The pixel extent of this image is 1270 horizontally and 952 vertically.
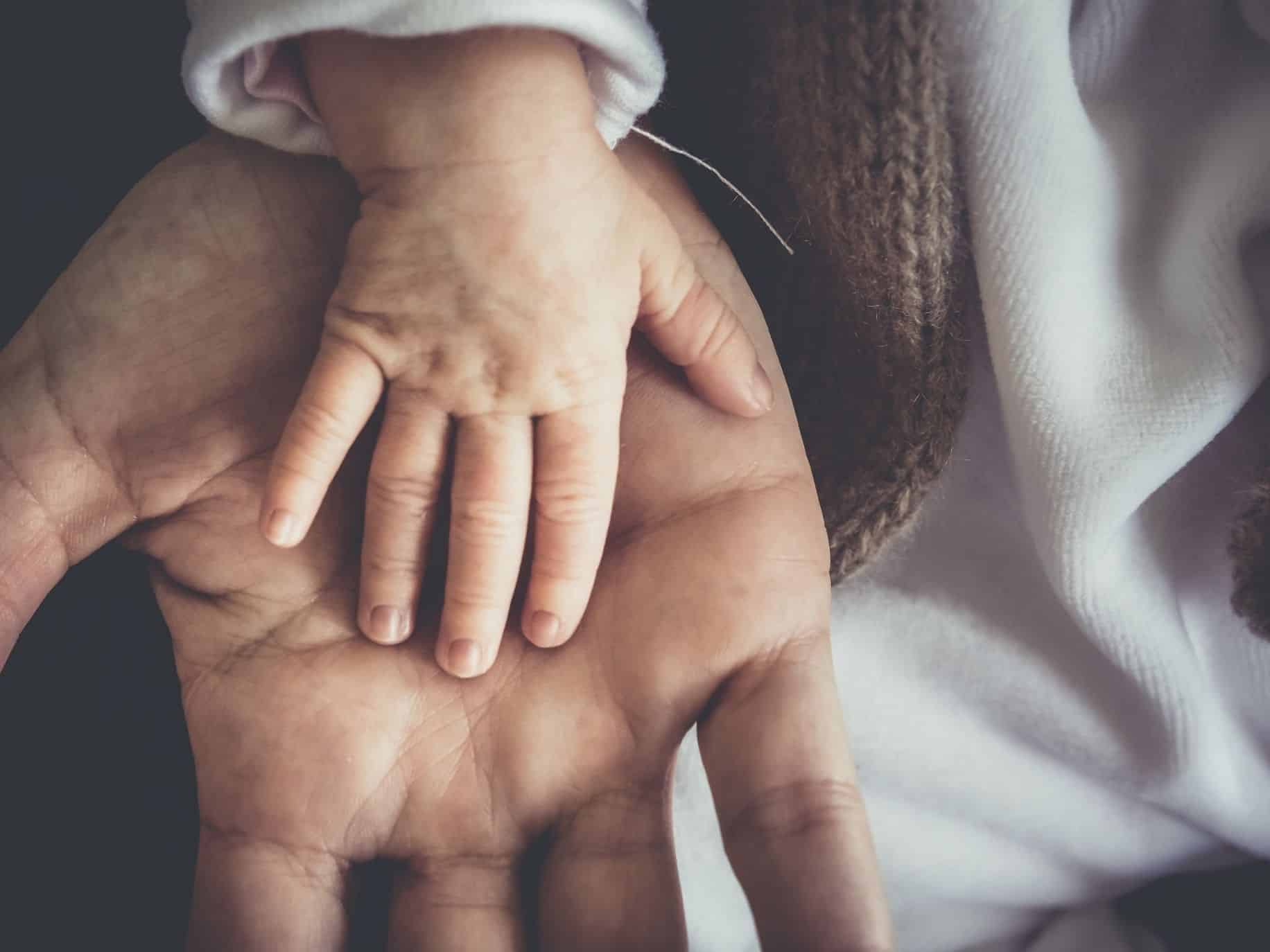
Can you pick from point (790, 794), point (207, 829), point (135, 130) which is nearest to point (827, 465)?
point (790, 794)

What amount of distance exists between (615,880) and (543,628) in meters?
0.17

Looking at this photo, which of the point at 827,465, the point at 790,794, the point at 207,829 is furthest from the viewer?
the point at 827,465

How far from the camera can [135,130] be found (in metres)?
0.93

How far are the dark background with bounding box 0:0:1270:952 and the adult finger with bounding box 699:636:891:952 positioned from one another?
0.48 metres

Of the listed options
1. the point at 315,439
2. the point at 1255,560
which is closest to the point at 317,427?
the point at 315,439

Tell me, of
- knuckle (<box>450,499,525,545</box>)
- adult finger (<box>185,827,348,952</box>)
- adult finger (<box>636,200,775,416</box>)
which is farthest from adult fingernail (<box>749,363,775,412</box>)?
adult finger (<box>185,827,348,952</box>)

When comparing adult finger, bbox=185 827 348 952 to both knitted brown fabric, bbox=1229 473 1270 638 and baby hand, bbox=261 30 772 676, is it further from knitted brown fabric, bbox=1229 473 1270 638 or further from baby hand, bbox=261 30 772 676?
knitted brown fabric, bbox=1229 473 1270 638

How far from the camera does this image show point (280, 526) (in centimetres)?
69

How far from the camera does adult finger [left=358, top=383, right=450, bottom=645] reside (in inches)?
27.6

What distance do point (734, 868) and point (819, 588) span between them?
0.64 ft

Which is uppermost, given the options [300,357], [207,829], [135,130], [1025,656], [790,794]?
[135,130]

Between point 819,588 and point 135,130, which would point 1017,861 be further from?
point 135,130

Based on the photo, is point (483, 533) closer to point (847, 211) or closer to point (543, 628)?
point (543, 628)

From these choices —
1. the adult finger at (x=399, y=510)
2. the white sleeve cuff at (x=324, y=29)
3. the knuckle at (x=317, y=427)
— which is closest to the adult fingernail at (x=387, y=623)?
the adult finger at (x=399, y=510)
